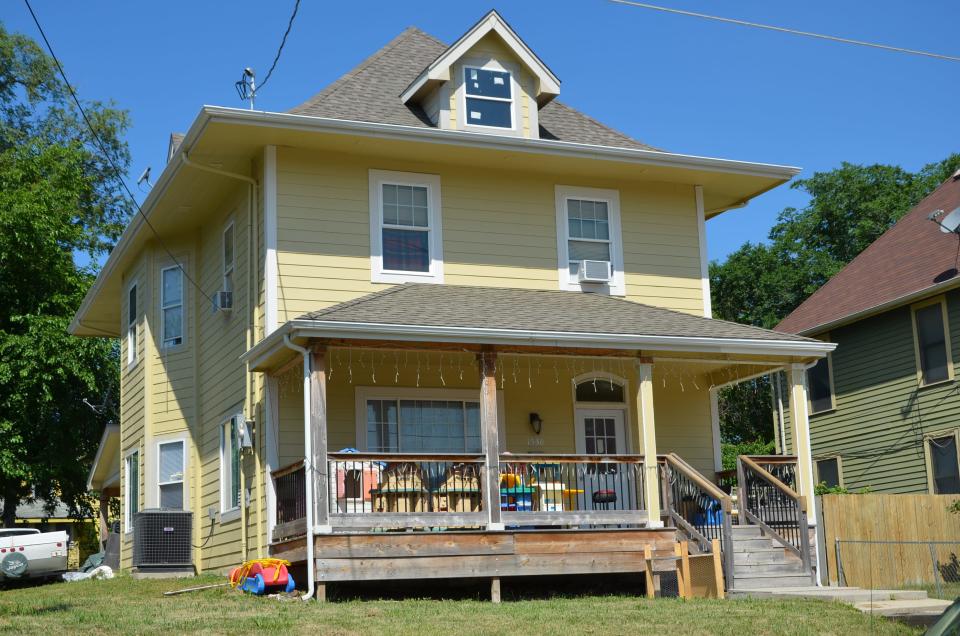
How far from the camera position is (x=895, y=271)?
2412 cm

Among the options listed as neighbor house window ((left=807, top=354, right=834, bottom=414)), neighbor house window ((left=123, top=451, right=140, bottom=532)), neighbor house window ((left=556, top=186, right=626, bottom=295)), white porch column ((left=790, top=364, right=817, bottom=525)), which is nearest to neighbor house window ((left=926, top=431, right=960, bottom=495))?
neighbor house window ((left=807, top=354, right=834, bottom=414))

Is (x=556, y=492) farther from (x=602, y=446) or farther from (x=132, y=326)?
(x=132, y=326)

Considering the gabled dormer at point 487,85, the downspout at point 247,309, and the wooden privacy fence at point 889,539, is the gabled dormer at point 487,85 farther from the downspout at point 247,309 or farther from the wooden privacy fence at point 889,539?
the wooden privacy fence at point 889,539

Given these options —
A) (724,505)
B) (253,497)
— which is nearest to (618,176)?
(724,505)

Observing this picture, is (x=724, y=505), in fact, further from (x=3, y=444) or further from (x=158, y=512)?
(x=3, y=444)

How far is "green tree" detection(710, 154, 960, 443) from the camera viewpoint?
39938 mm

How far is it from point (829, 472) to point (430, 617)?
53.1 feet

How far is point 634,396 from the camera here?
18.2m

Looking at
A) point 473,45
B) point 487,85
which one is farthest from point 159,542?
point 473,45

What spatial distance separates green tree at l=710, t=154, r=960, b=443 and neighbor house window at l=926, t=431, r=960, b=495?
17.6m

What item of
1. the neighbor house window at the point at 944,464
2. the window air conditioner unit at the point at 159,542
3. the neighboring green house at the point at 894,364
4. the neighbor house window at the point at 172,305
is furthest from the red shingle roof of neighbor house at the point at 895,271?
the window air conditioner unit at the point at 159,542

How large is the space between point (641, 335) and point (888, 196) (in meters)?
28.2

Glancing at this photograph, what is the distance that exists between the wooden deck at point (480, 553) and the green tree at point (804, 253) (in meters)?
26.2

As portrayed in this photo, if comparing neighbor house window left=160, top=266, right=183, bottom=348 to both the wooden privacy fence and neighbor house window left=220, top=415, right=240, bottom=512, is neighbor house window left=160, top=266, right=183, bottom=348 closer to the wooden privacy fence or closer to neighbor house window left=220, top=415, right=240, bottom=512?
neighbor house window left=220, top=415, right=240, bottom=512
